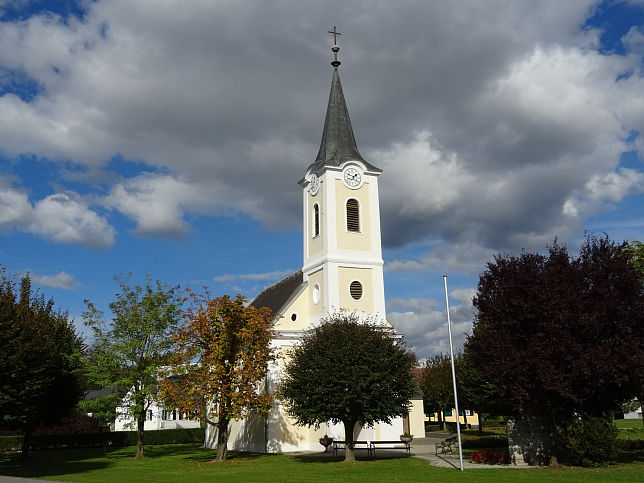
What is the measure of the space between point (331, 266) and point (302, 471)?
51.2 feet

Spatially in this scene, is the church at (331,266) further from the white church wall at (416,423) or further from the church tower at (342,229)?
the white church wall at (416,423)

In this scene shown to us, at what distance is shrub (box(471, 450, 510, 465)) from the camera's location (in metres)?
25.2

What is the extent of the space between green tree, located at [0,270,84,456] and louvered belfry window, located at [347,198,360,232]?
1895cm

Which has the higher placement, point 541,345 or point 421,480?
point 541,345

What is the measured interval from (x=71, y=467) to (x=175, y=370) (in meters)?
7.33

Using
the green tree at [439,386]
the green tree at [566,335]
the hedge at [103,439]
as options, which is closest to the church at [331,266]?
the green tree at [566,335]

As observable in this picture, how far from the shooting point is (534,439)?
24.3m

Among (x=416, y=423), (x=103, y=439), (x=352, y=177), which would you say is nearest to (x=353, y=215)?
(x=352, y=177)

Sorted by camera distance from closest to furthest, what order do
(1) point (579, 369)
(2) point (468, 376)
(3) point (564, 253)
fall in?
(1) point (579, 369) < (3) point (564, 253) < (2) point (468, 376)

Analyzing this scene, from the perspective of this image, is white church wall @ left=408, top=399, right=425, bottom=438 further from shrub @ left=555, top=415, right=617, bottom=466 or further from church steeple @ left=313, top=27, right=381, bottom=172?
shrub @ left=555, top=415, right=617, bottom=466

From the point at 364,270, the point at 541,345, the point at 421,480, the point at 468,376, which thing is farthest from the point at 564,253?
the point at 364,270

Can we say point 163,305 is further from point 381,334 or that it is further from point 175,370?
point 381,334

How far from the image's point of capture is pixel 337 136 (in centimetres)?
4153

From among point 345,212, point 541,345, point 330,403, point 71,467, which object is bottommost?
point 71,467
